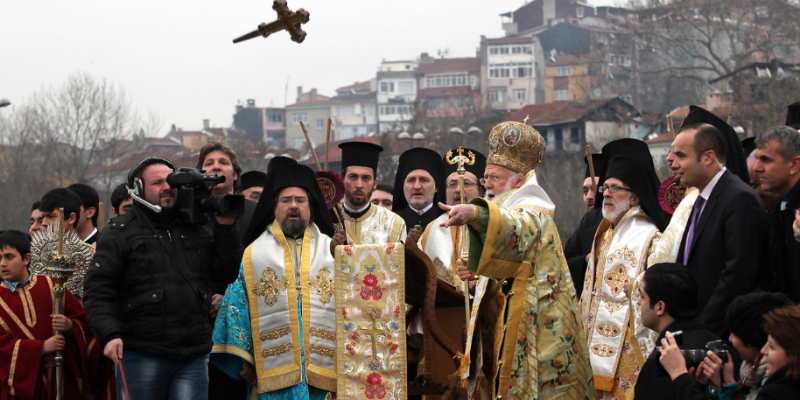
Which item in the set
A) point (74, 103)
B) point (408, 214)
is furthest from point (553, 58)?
point (408, 214)

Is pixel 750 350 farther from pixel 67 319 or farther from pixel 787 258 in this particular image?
pixel 67 319

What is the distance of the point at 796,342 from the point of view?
405 centimetres

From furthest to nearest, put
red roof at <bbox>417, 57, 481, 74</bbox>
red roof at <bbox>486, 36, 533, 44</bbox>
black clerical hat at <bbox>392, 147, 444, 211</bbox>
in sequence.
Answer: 1. red roof at <bbox>417, 57, 481, 74</bbox>
2. red roof at <bbox>486, 36, 533, 44</bbox>
3. black clerical hat at <bbox>392, 147, 444, 211</bbox>

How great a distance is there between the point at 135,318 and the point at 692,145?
11.8ft

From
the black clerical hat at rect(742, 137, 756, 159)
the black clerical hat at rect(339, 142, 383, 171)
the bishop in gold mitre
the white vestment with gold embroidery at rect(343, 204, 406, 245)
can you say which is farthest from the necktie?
the black clerical hat at rect(339, 142, 383, 171)

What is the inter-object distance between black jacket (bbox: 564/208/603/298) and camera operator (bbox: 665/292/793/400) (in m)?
3.17

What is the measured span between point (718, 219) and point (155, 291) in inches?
136

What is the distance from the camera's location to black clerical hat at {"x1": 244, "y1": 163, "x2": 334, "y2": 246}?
20.7 feet

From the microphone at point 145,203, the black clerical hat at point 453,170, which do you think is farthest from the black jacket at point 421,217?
the microphone at point 145,203

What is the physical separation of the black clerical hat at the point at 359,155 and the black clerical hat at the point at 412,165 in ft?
1.53

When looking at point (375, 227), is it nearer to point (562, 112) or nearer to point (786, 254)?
point (786, 254)

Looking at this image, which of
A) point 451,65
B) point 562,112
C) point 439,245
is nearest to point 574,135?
point 562,112

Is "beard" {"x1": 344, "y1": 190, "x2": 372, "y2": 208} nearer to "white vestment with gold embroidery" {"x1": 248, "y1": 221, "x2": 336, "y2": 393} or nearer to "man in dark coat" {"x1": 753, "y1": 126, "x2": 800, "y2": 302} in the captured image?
"white vestment with gold embroidery" {"x1": 248, "y1": 221, "x2": 336, "y2": 393}

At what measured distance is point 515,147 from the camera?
234 inches
